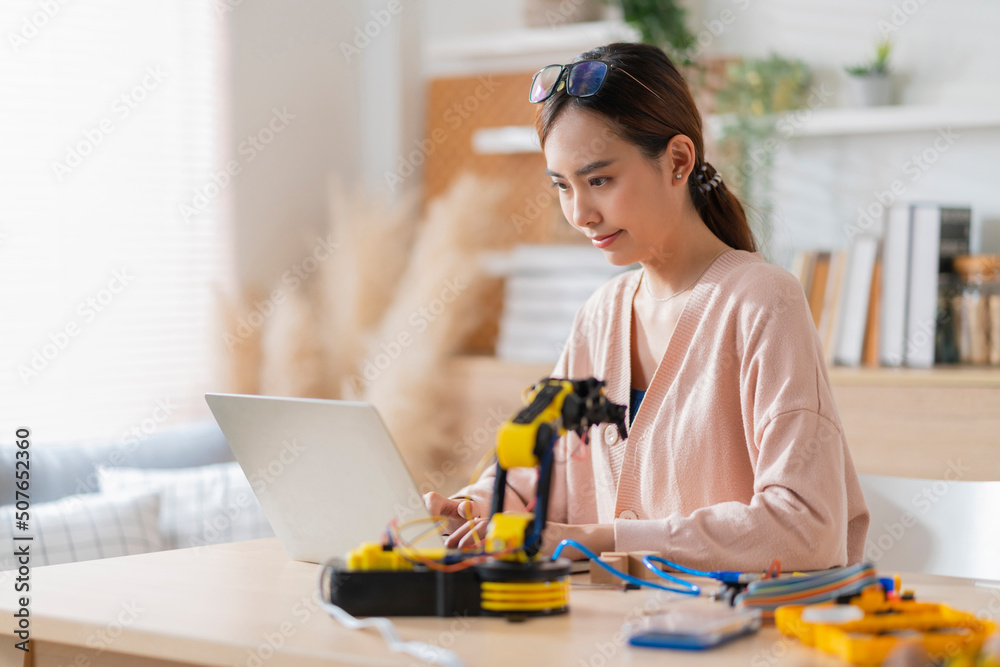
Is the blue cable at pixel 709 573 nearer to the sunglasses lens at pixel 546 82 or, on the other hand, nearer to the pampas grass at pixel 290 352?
the sunglasses lens at pixel 546 82

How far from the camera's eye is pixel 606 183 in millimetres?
1375

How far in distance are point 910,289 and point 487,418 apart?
1.11 meters

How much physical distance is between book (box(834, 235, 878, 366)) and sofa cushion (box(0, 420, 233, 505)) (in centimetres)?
146

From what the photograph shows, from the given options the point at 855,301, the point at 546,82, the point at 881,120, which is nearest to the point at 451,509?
the point at 546,82

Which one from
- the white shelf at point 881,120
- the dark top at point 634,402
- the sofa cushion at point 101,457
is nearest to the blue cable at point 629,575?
the dark top at point 634,402

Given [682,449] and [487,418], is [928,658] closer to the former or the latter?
[682,449]

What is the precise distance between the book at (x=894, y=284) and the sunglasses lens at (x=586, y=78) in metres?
1.24

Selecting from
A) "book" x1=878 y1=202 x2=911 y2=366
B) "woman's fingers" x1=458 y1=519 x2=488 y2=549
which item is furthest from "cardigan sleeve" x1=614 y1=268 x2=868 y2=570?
"book" x1=878 y1=202 x2=911 y2=366

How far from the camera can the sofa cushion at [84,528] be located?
188cm

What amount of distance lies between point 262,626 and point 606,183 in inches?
28.4

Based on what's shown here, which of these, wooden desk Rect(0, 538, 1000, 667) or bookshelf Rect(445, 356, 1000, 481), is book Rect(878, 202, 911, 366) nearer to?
bookshelf Rect(445, 356, 1000, 481)

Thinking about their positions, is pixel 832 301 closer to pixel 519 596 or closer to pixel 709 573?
pixel 709 573

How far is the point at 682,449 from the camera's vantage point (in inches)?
54.0

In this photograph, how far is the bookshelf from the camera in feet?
6.95
